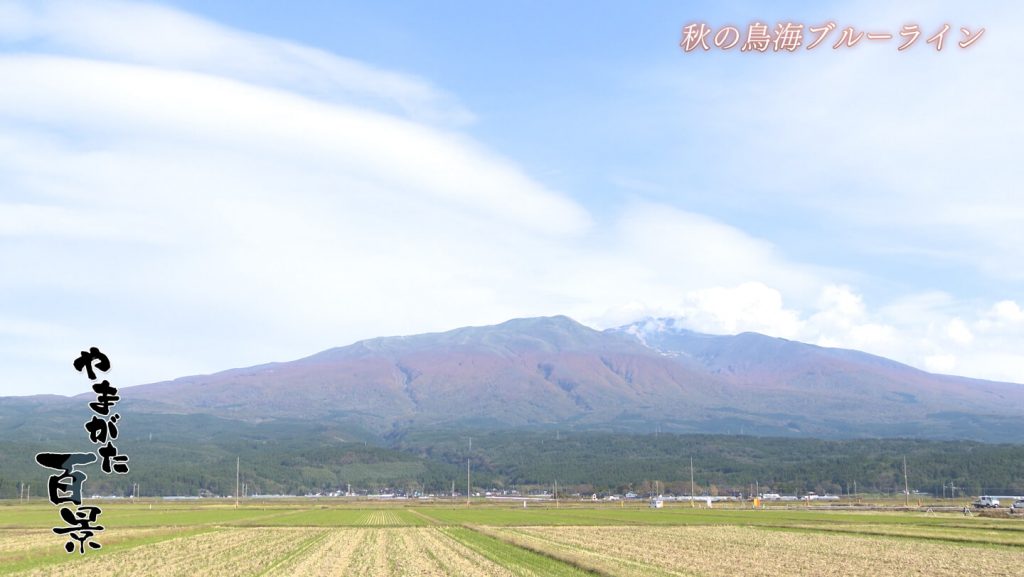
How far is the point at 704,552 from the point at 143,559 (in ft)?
85.0

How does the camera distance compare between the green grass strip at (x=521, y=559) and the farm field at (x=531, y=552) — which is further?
the farm field at (x=531, y=552)

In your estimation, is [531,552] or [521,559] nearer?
[521,559]

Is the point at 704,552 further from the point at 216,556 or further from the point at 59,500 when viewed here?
the point at 59,500

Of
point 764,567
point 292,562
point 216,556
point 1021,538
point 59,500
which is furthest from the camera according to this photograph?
point 1021,538

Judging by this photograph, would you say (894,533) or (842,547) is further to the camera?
(894,533)

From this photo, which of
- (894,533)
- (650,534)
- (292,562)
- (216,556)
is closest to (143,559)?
(216,556)

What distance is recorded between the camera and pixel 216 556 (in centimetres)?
4369

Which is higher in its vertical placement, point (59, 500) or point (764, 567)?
point (59, 500)

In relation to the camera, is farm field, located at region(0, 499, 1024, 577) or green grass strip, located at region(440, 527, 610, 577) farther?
farm field, located at region(0, 499, 1024, 577)

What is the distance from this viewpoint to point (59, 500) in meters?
30.6

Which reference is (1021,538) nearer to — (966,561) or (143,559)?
(966,561)

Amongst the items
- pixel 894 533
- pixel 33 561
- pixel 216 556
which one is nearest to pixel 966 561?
pixel 894 533

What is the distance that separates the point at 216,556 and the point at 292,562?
582cm

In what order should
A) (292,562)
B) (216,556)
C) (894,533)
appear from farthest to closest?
(894,533) < (216,556) < (292,562)
